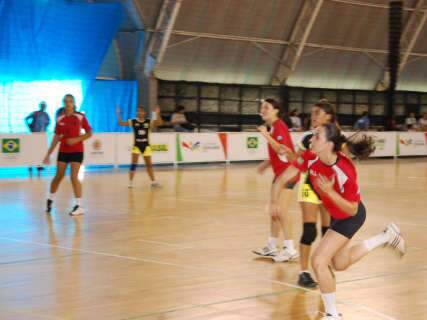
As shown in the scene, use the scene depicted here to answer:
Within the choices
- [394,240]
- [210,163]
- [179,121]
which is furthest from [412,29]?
[394,240]

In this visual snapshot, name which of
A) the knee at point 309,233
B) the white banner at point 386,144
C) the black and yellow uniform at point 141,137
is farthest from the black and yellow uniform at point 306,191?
the white banner at point 386,144

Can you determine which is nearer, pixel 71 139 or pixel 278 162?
pixel 278 162

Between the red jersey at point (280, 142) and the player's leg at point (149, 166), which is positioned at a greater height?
the red jersey at point (280, 142)

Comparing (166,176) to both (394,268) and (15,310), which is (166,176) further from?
(15,310)

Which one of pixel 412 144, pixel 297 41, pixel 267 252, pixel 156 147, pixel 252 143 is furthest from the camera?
pixel 297 41

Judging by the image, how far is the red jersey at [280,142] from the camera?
9.44 meters

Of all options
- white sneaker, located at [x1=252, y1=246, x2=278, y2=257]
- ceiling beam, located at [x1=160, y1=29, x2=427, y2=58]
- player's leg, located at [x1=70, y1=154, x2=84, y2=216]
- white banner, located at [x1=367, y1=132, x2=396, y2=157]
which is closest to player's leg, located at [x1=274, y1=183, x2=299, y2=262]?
white sneaker, located at [x1=252, y1=246, x2=278, y2=257]

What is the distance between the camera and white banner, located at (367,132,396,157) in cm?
3227

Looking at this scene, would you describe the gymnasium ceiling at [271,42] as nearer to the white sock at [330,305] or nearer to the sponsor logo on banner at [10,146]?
the sponsor logo on banner at [10,146]

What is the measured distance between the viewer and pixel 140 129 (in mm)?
19375

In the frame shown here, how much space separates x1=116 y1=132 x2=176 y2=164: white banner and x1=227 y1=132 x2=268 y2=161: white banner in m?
2.49

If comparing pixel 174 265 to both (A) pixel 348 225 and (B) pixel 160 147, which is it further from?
(B) pixel 160 147

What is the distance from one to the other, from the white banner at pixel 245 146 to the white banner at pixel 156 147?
2486 mm

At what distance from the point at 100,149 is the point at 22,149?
2653 mm
